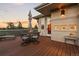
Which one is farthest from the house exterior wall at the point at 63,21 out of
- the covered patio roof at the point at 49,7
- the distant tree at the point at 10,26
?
the distant tree at the point at 10,26

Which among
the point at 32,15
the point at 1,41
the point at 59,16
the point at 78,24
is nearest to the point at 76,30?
the point at 78,24

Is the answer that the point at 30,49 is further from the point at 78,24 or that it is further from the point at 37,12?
the point at 78,24

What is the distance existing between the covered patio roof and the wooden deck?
701 millimetres

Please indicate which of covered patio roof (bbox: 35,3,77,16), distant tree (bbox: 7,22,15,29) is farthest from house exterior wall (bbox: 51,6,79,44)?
distant tree (bbox: 7,22,15,29)

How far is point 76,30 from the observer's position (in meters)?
3.69

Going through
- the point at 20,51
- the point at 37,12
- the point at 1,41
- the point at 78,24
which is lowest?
the point at 20,51

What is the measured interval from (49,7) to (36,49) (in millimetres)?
976

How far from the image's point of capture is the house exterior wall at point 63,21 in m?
3.68

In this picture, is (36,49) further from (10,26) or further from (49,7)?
(49,7)

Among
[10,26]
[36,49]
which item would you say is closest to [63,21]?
[36,49]

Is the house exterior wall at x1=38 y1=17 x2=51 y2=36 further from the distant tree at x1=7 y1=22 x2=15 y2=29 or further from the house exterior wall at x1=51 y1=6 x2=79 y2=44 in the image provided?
the distant tree at x1=7 y1=22 x2=15 y2=29

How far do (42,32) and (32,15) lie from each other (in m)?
0.47

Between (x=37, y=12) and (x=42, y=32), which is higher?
(x=37, y=12)

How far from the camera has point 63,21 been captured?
3770 mm
